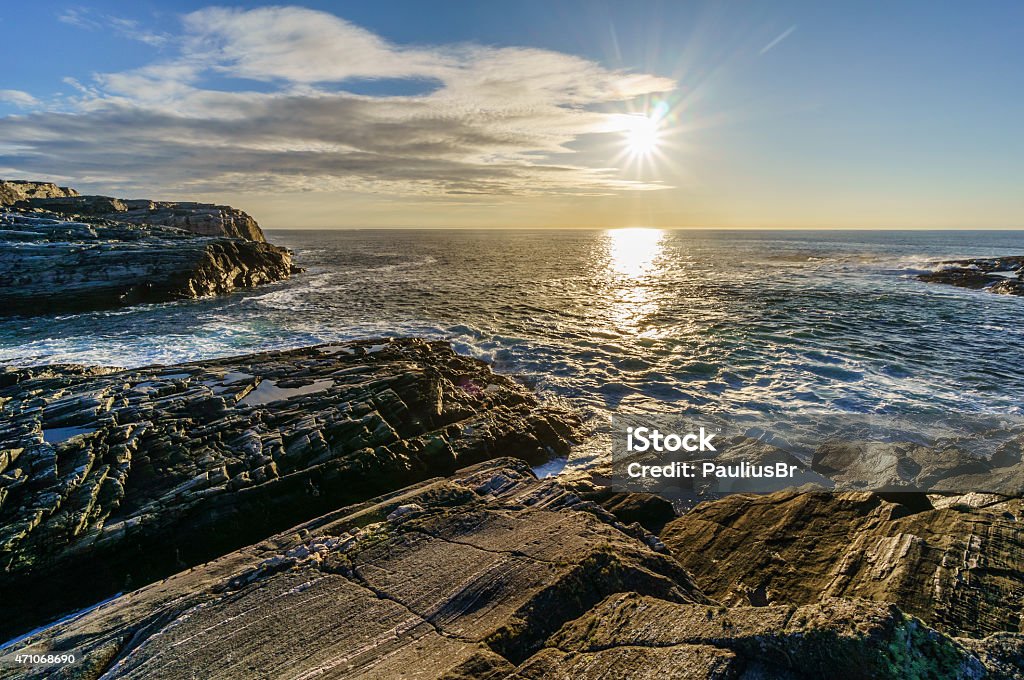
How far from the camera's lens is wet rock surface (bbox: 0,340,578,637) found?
8.64 meters

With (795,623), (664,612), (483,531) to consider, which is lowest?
(483,531)

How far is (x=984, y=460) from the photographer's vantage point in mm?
12805

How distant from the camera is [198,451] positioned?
1144 centimetres

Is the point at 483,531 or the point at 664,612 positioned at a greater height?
the point at 664,612

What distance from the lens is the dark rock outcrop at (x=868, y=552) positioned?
20.8 feet

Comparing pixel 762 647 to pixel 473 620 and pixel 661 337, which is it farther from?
pixel 661 337

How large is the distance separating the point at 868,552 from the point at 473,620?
Result: 7.06 meters

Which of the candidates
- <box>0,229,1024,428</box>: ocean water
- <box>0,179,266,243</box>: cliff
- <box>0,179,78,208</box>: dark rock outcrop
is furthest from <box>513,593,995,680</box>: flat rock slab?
<box>0,179,78,208</box>: dark rock outcrop

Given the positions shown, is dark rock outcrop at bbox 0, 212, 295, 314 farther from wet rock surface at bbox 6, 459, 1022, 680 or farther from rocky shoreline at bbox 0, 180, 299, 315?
wet rock surface at bbox 6, 459, 1022, 680

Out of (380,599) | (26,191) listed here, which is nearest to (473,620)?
(380,599)

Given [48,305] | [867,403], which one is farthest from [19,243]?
[867,403]

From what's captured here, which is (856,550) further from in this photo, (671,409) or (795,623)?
(671,409)

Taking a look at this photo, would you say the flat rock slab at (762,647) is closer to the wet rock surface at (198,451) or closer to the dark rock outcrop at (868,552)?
the dark rock outcrop at (868,552)

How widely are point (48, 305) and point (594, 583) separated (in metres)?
46.4
